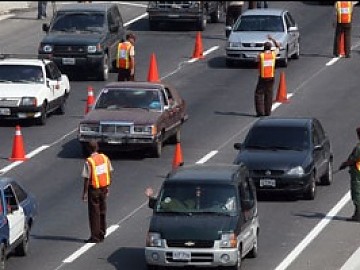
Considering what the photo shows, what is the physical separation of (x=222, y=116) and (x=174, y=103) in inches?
A: 139

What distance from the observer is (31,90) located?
36906 mm

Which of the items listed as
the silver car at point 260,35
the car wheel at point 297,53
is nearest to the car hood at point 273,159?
the silver car at point 260,35

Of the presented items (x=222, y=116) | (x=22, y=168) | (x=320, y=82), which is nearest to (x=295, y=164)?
(x=22, y=168)

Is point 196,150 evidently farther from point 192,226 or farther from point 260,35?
point 192,226

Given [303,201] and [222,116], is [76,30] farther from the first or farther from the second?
[303,201]

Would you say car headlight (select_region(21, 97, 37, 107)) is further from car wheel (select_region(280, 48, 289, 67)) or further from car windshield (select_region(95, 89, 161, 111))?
car wheel (select_region(280, 48, 289, 67))

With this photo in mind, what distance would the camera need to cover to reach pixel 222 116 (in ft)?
127

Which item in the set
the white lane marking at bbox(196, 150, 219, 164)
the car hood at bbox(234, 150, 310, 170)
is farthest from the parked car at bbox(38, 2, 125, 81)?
the car hood at bbox(234, 150, 310, 170)

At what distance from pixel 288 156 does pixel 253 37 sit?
15.0m

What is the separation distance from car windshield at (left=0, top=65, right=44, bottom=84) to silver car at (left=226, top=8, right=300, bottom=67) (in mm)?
8353

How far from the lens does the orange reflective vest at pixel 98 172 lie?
2589 cm

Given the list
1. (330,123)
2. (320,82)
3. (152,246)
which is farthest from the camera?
(320,82)

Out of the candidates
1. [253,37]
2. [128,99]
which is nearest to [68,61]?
[253,37]

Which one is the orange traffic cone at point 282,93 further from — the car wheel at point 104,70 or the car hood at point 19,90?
the car hood at point 19,90
